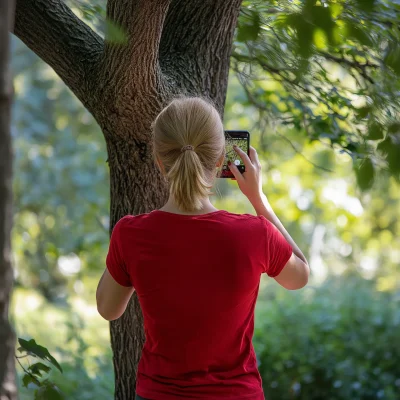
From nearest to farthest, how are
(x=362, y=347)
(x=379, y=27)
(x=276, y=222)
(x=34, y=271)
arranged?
(x=276, y=222)
(x=379, y=27)
(x=362, y=347)
(x=34, y=271)

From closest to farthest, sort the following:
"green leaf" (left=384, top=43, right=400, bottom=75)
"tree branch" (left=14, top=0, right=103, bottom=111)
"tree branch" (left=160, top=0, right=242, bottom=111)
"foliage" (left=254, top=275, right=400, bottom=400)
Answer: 1. "green leaf" (left=384, top=43, right=400, bottom=75)
2. "tree branch" (left=14, top=0, right=103, bottom=111)
3. "tree branch" (left=160, top=0, right=242, bottom=111)
4. "foliage" (left=254, top=275, right=400, bottom=400)

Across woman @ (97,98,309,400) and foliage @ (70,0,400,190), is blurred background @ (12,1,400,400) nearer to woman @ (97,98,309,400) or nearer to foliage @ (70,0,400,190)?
foliage @ (70,0,400,190)

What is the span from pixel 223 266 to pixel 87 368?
143 inches

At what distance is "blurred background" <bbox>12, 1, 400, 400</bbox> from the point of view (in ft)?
8.84

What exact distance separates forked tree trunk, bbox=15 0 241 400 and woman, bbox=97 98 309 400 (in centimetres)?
38

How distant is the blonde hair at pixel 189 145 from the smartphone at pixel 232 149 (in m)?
0.26

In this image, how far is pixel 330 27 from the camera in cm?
145

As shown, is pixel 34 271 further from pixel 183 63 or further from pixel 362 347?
pixel 183 63

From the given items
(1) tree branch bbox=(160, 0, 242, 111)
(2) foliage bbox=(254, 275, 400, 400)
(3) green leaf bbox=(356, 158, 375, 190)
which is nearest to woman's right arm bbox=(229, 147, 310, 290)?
(3) green leaf bbox=(356, 158, 375, 190)

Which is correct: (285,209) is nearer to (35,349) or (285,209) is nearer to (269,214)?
(269,214)

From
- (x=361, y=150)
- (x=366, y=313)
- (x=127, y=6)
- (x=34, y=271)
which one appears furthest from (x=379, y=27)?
(x=34, y=271)

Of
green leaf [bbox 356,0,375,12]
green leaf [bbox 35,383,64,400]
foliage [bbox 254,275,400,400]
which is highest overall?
green leaf [bbox 356,0,375,12]

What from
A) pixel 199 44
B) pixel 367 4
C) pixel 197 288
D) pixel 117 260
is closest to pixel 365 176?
pixel 367 4

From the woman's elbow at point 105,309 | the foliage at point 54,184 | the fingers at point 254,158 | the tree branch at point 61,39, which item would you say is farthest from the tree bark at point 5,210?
the foliage at point 54,184
